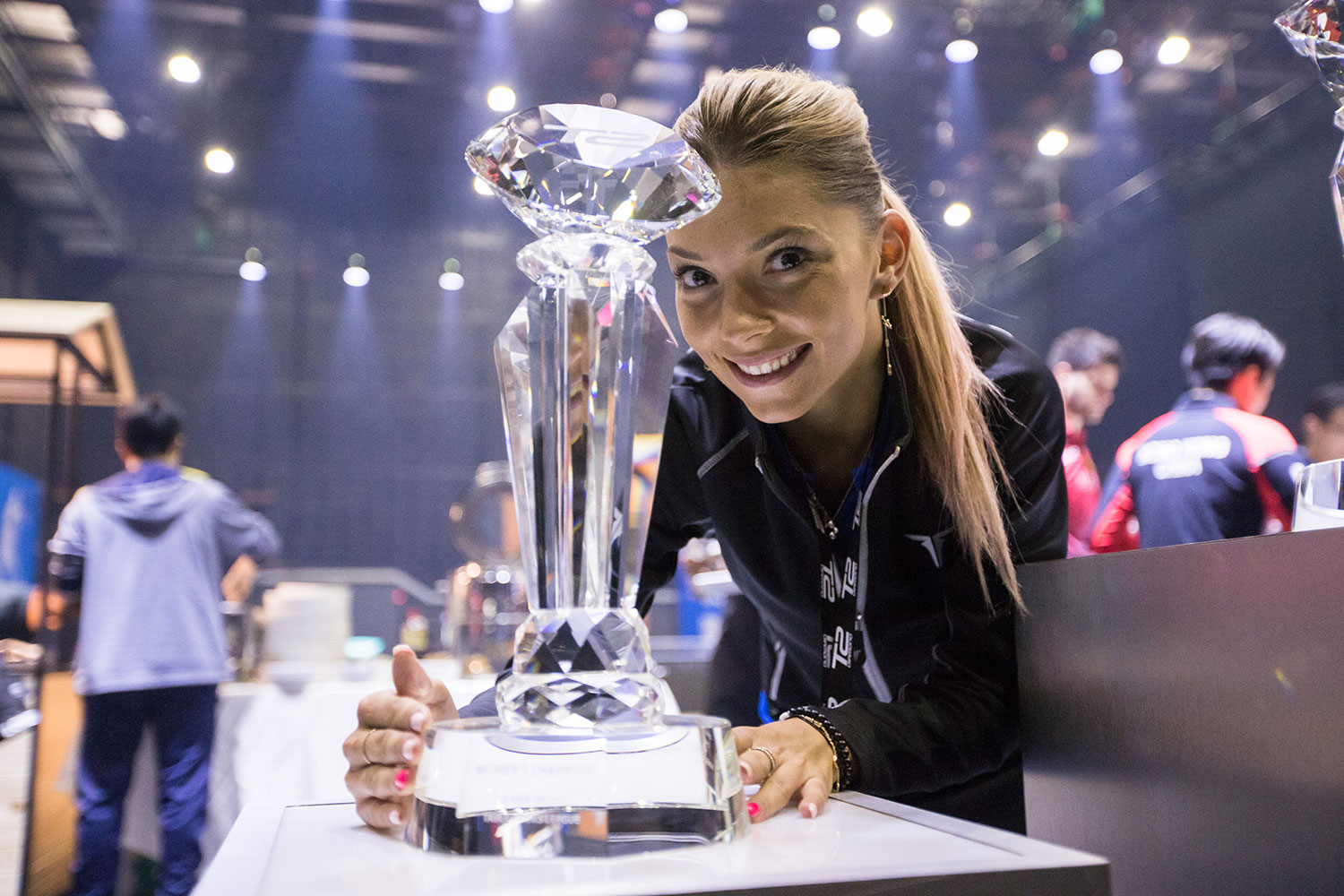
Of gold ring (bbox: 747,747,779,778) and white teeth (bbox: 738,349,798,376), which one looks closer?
gold ring (bbox: 747,747,779,778)

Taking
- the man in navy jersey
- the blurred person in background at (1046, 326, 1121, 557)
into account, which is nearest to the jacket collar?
the man in navy jersey

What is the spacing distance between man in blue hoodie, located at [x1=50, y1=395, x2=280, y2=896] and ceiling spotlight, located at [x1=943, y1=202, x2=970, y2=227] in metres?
4.97

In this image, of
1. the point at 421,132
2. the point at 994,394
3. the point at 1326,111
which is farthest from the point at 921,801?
the point at 421,132

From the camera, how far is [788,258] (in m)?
0.63

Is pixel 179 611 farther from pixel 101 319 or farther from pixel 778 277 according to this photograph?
pixel 778 277

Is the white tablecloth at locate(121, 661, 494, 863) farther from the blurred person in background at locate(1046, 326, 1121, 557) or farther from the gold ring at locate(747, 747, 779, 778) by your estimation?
the gold ring at locate(747, 747, 779, 778)

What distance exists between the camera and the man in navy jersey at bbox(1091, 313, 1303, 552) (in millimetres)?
1795

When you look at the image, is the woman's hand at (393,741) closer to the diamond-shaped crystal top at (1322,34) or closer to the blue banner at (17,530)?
the diamond-shaped crystal top at (1322,34)

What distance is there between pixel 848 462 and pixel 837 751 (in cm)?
34

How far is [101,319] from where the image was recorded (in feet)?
8.52

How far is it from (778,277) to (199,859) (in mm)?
2279

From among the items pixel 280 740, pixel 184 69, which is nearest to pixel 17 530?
pixel 280 740

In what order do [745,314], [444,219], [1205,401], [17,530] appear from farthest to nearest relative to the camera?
[444,219], [17,530], [1205,401], [745,314]

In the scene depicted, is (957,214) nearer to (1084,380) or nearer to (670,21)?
(670,21)
